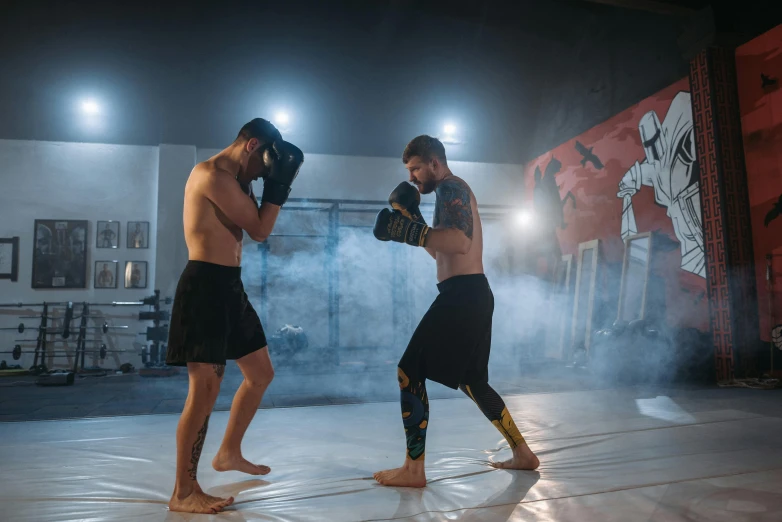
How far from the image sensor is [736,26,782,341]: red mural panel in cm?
440

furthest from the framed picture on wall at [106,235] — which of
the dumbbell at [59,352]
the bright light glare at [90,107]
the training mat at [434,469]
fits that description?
the training mat at [434,469]

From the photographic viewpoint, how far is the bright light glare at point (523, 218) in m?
8.29

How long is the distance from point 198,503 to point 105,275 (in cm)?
645

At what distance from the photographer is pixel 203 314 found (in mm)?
1684

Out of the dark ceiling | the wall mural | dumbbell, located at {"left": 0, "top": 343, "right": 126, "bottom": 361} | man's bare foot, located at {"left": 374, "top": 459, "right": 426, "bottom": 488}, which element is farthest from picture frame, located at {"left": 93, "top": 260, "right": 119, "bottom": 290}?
the wall mural

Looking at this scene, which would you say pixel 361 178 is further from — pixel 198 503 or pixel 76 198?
pixel 198 503

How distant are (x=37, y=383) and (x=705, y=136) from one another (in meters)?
7.24

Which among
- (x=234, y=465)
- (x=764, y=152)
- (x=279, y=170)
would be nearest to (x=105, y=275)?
(x=234, y=465)

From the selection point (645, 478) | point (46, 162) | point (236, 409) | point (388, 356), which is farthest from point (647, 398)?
point (46, 162)

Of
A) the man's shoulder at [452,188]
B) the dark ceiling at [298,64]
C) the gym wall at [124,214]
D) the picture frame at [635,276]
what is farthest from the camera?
the gym wall at [124,214]

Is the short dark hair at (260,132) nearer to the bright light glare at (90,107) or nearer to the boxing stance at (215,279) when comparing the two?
the boxing stance at (215,279)

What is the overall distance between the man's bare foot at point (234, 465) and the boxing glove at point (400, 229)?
3.45 ft

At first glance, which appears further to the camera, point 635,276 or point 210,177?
point 635,276

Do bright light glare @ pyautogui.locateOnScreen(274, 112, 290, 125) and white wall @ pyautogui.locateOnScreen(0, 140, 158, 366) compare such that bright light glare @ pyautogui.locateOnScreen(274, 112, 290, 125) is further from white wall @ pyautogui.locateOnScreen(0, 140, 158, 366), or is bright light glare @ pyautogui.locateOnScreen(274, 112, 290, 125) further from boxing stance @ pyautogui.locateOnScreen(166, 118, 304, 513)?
boxing stance @ pyautogui.locateOnScreen(166, 118, 304, 513)
